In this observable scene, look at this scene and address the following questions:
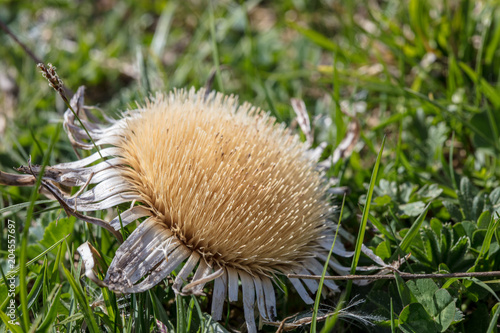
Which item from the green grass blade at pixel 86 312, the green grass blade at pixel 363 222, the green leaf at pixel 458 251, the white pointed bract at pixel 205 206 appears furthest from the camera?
the green leaf at pixel 458 251

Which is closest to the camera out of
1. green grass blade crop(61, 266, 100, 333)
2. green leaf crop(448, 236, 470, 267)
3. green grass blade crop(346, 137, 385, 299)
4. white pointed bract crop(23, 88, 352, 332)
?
green grass blade crop(61, 266, 100, 333)

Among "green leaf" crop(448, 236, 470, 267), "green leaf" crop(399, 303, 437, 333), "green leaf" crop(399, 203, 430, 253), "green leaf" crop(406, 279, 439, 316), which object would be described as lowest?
"green leaf" crop(399, 303, 437, 333)

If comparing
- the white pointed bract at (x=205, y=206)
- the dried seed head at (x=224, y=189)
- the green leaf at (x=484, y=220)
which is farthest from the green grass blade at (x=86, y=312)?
the green leaf at (x=484, y=220)

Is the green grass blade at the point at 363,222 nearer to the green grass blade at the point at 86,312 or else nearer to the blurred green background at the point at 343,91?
the blurred green background at the point at 343,91

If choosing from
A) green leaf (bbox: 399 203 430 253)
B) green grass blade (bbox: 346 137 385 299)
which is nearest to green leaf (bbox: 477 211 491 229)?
green leaf (bbox: 399 203 430 253)

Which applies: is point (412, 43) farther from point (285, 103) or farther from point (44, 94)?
point (44, 94)

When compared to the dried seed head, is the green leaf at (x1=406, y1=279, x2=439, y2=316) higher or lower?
lower

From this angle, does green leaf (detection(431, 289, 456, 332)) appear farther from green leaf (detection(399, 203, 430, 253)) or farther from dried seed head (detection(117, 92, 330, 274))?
dried seed head (detection(117, 92, 330, 274))

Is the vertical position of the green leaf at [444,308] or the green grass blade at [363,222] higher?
the green grass blade at [363,222]

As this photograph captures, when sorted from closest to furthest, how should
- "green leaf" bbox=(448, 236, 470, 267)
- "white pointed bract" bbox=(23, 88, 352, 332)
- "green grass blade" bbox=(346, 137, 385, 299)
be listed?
"white pointed bract" bbox=(23, 88, 352, 332) < "green grass blade" bbox=(346, 137, 385, 299) < "green leaf" bbox=(448, 236, 470, 267)
